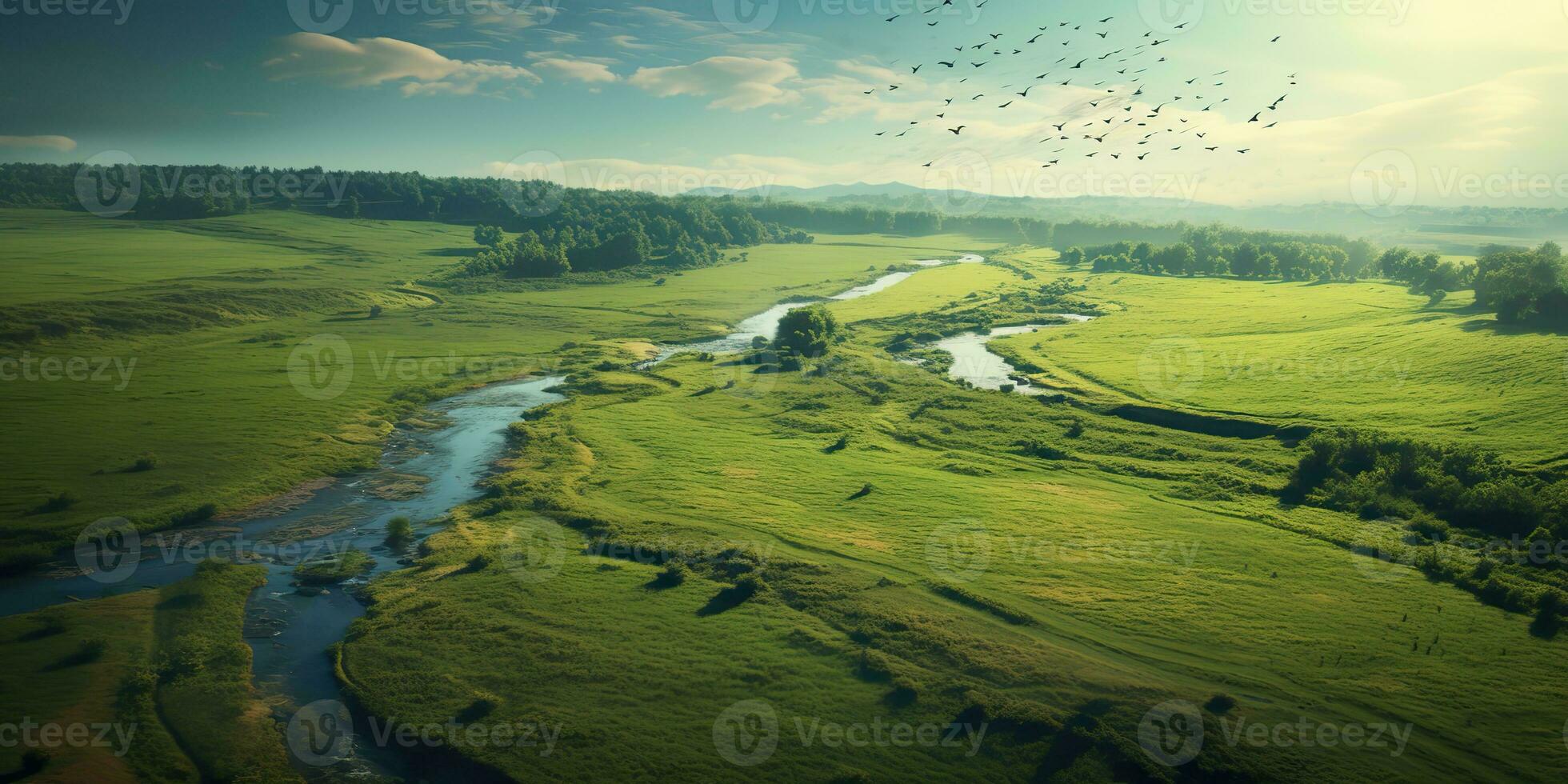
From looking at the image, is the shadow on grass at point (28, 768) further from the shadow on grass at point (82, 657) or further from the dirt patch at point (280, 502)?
the dirt patch at point (280, 502)

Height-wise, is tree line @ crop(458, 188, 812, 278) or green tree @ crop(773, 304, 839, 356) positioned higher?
tree line @ crop(458, 188, 812, 278)

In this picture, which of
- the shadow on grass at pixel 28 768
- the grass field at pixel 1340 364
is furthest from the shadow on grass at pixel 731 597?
→ the grass field at pixel 1340 364

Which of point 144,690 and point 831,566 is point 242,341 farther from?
point 831,566

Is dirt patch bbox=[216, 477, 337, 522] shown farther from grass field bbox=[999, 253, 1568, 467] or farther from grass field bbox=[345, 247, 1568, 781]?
grass field bbox=[999, 253, 1568, 467]

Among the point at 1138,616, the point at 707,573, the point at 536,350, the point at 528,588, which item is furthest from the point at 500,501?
the point at 536,350

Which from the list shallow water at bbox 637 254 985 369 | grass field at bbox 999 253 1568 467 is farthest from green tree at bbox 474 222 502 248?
grass field at bbox 999 253 1568 467

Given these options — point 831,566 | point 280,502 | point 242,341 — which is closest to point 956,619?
point 831,566
